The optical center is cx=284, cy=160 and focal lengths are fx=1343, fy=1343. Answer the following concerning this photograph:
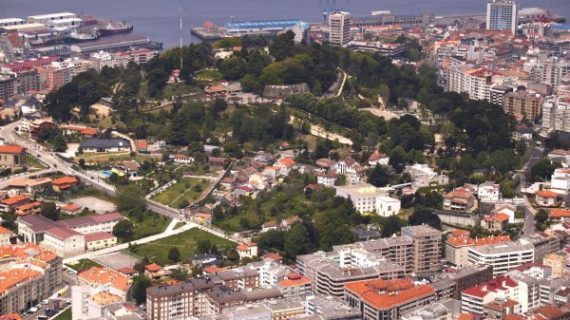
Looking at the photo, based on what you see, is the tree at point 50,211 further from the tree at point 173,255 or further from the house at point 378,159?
the house at point 378,159

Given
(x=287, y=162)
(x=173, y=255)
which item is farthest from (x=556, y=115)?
(x=173, y=255)

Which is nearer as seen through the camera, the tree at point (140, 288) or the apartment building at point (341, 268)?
the apartment building at point (341, 268)

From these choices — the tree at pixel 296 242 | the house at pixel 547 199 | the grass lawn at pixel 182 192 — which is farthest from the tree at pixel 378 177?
the tree at pixel 296 242

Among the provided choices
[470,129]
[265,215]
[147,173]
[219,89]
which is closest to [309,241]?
[265,215]

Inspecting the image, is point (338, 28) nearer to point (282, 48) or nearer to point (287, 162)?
point (282, 48)

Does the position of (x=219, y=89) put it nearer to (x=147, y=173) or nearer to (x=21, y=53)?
(x=147, y=173)

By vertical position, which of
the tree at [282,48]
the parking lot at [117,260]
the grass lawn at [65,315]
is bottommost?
the grass lawn at [65,315]

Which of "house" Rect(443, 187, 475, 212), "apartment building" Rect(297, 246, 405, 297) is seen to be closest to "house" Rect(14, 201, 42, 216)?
"apartment building" Rect(297, 246, 405, 297)
